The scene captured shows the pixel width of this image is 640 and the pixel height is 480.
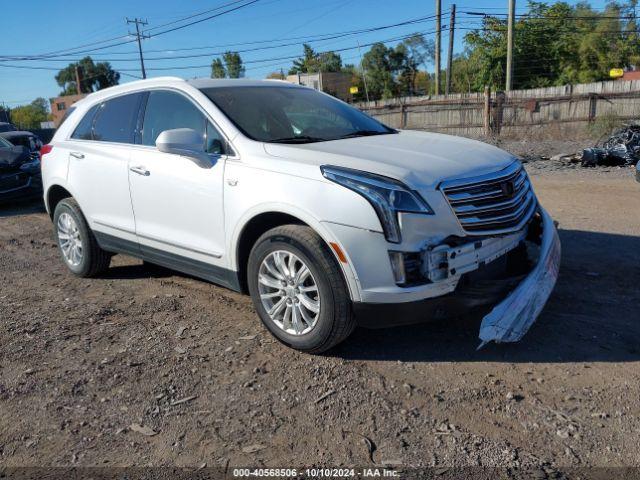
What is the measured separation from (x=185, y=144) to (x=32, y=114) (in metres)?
133

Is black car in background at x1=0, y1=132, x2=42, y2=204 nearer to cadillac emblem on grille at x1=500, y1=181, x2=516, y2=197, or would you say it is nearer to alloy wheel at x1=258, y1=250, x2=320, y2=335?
alloy wheel at x1=258, y1=250, x2=320, y2=335

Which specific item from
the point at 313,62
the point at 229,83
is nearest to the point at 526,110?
the point at 229,83

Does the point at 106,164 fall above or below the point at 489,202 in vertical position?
above

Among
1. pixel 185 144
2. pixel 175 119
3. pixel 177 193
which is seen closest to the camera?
pixel 185 144

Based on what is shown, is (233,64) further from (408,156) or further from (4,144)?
(408,156)


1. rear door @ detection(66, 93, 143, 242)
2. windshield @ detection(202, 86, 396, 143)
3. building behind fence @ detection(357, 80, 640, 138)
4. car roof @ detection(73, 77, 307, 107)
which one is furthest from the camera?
building behind fence @ detection(357, 80, 640, 138)

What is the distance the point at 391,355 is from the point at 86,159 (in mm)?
3410

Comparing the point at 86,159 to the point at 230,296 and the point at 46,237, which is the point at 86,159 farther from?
the point at 46,237

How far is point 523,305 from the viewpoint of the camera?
350 cm

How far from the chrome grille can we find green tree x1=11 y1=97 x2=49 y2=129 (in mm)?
116031

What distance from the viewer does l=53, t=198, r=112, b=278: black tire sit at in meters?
5.39

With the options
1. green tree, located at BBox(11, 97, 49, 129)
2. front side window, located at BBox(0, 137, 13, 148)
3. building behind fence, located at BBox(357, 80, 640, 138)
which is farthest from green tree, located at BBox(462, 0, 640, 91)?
green tree, located at BBox(11, 97, 49, 129)

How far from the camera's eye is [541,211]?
4258 mm

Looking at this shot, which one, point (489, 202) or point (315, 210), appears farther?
point (489, 202)
